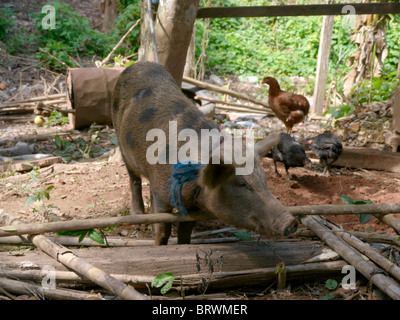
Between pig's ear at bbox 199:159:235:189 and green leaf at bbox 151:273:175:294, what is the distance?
0.67 m

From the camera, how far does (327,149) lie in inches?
239

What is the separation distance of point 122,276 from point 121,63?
22.5 ft

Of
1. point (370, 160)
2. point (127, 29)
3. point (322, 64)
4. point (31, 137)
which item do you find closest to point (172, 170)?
point (370, 160)

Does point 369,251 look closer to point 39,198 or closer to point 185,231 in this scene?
point 185,231

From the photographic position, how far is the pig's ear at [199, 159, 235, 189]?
10.2 feet

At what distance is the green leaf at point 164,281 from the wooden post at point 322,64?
7.79 meters

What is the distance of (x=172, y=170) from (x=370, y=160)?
385 cm

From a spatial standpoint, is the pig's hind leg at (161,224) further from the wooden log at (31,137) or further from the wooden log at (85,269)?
the wooden log at (31,137)

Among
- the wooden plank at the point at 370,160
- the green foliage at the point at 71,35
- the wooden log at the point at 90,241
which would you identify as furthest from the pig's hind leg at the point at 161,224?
the green foliage at the point at 71,35

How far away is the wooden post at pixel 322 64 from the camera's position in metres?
9.66

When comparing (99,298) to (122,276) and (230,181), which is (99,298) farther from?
(230,181)

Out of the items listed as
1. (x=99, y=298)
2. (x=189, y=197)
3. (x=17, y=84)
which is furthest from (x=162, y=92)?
(x=17, y=84)

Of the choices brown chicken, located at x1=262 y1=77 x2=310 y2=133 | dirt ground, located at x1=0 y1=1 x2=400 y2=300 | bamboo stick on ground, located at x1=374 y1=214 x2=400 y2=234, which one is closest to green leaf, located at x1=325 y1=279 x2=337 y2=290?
dirt ground, located at x1=0 y1=1 x2=400 y2=300

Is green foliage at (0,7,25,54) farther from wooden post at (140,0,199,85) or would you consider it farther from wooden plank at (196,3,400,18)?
wooden plank at (196,3,400,18)
